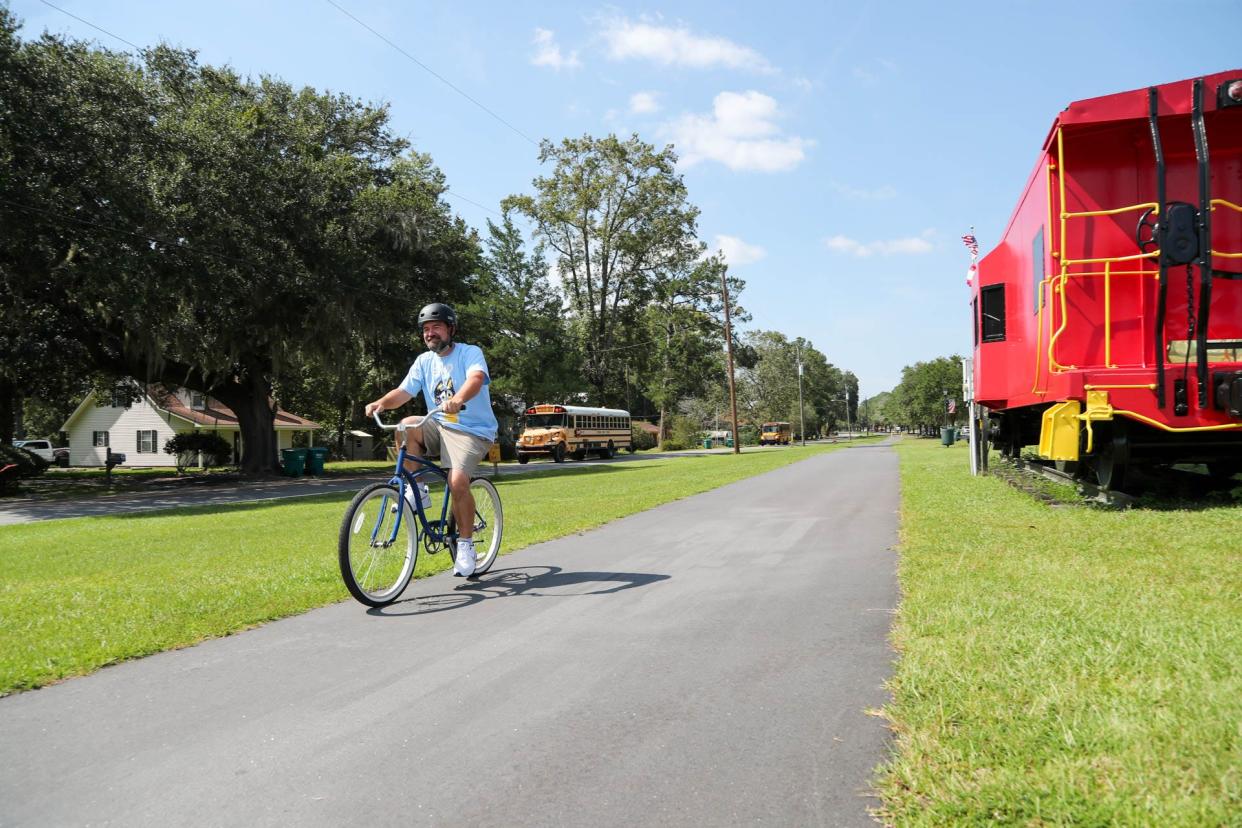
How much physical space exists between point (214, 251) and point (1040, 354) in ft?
66.3

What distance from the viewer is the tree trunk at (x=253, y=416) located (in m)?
29.7

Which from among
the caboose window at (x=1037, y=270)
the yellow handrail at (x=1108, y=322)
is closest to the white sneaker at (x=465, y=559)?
the yellow handrail at (x=1108, y=322)

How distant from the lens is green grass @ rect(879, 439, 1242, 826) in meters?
2.27

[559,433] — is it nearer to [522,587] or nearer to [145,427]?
[145,427]

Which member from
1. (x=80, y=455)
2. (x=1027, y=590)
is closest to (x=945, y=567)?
(x=1027, y=590)

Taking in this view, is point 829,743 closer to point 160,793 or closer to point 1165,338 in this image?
point 160,793

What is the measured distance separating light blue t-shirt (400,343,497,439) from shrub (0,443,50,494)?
2337cm

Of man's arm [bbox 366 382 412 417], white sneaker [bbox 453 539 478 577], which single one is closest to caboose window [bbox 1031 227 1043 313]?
white sneaker [bbox 453 539 478 577]

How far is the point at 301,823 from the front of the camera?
2.40m

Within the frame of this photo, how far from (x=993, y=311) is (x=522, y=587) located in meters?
9.04

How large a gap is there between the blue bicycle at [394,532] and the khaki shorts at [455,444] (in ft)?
0.44

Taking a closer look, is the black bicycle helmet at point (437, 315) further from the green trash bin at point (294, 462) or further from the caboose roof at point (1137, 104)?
the green trash bin at point (294, 462)

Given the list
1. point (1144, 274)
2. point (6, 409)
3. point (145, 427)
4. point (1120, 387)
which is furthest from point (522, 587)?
point (145, 427)

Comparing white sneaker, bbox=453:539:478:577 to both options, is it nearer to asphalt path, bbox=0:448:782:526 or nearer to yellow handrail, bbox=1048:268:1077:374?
yellow handrail, bbox=1048:268:1077:374
